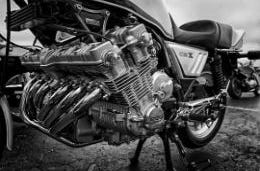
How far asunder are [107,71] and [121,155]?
1.55 meters

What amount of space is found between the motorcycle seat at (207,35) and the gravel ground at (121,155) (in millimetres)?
1150

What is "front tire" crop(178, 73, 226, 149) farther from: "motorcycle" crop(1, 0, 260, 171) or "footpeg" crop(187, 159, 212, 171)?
"footpeg" crop(187, 159, 212, 171)

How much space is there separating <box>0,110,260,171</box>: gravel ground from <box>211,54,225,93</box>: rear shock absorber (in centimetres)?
72

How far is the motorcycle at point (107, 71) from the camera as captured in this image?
189cm

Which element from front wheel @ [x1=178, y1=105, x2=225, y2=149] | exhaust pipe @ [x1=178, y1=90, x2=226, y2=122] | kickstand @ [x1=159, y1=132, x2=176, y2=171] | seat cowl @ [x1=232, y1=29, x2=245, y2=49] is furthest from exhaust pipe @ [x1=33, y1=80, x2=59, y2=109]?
seat cowl @ [x1=232, y1=29, x2=245, y2=49]

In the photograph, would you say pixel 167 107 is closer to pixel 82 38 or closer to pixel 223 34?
pixel 82 38

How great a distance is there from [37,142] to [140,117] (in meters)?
2.23

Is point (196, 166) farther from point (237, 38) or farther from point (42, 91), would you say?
point (237, 38)

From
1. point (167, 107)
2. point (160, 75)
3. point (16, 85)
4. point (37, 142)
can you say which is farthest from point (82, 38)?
point (16, 85)

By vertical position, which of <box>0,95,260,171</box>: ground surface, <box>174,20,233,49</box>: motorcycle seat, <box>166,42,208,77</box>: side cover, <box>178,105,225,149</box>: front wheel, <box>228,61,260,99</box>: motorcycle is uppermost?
<box>174,20,233,49</box>: motorcycle seat

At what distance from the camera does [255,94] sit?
8539 millimetres

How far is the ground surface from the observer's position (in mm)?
2826

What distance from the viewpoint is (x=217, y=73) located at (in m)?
3.09

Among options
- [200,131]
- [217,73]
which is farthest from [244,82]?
[217,73]
